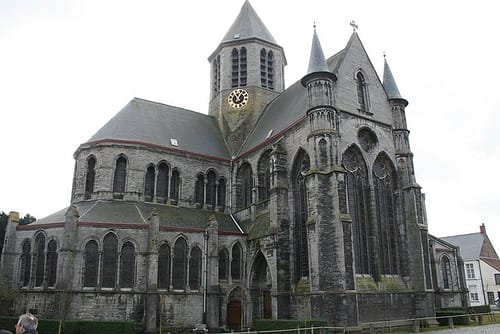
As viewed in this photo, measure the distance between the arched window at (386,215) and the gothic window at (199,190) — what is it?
12108mm

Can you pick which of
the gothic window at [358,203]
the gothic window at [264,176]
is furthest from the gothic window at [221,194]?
the gothic window at [358,203]

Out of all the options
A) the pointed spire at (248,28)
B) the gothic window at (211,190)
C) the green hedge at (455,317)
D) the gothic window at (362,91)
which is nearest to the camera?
the green hedge at (455,317)

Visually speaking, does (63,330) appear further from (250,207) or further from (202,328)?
(250,207)

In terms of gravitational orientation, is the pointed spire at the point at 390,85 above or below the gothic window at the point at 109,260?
above

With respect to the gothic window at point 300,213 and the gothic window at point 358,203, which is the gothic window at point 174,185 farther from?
the gothic window at point 358,203

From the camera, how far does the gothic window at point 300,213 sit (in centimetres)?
2400

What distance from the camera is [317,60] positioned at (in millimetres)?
24875

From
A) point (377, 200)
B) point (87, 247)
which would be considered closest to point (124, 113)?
point (87, 247)

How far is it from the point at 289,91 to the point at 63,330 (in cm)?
2154

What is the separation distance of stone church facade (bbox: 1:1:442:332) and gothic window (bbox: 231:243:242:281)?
70 mm

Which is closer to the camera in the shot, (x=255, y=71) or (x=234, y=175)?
(x=234, y=175)

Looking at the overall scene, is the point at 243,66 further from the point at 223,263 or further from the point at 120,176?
the point at 223,263

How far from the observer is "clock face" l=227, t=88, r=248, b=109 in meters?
36.1

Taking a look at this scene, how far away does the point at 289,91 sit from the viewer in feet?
107
